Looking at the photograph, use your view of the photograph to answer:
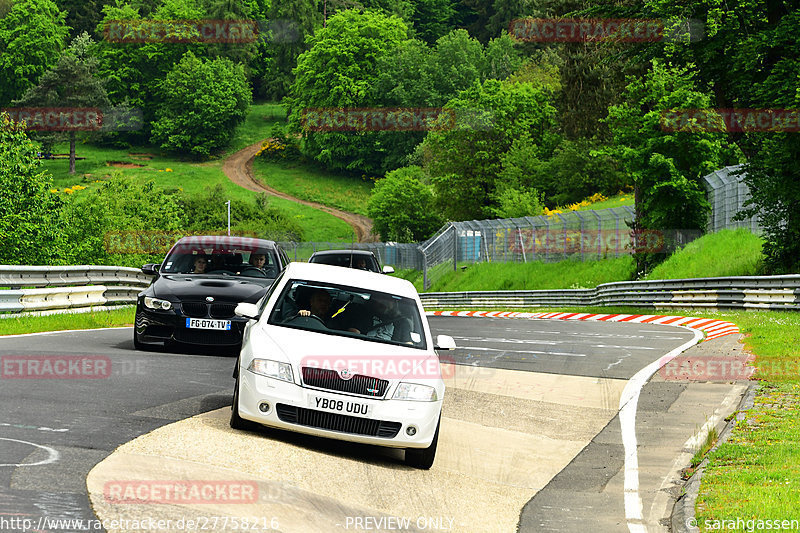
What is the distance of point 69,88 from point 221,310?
439 ft

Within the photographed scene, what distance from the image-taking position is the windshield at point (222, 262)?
1569 centimetres

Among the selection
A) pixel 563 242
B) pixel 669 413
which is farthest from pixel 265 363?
pixel 563 242

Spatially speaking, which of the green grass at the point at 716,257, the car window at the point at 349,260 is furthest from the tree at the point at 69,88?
the car window at the point at 349,260

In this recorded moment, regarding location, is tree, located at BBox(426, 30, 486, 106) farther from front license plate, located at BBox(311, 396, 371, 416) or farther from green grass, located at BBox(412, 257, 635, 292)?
front license plate, located at BBox(311, 396, 371, 416)

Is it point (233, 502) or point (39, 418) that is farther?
point (39, 418)

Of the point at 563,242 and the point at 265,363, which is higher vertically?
the point at 265,363

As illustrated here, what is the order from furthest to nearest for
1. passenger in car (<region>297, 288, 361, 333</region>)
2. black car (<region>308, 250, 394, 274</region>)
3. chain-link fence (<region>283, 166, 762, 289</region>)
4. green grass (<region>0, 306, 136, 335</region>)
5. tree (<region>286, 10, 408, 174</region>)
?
tree (<region>286, 10, 408, 174</region>), chain-link fence (<region>283, 166, 762, 289</region>), black car (<region>308, 250, 394, 274</region>), green grass (<region>0, 306, 136, 335</region>), passenger in car (<region>297, 288, 361, 333</region>)

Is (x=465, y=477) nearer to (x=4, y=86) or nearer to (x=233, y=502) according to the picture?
(x=233, y=502)

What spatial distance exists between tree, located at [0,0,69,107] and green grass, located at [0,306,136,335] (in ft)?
443

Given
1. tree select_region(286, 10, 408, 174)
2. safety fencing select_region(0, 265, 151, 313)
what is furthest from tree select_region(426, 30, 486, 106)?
safety fencing select_region(0, 265, 151, 313)

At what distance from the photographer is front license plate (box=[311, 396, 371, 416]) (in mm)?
8742

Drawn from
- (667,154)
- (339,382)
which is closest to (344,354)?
(339,382)

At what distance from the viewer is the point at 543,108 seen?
291ft

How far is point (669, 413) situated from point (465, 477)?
3927 mm
